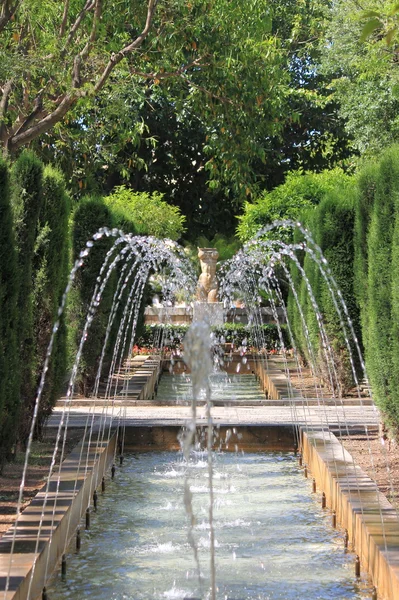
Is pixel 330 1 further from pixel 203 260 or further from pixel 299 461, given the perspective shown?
pixel 299 461

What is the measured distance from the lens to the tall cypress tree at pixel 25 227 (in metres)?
8.45

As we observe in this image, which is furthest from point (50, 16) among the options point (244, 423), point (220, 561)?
point (220, 561)

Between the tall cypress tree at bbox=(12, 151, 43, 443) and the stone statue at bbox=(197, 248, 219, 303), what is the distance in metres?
15.5

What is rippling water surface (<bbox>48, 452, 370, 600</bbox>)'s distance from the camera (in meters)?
5.04

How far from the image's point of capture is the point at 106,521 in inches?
264

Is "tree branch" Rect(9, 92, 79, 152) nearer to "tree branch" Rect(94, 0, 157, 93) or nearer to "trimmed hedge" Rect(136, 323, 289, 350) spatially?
"tree branch" Rect(94, 0, 157, 93)

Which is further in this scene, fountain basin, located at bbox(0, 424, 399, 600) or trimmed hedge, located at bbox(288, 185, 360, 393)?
trimmed hedge, located at bbox(288, 185, 360, 393)

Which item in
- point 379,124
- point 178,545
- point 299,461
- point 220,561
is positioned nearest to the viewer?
point 220,561

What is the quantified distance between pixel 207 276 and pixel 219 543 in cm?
1880

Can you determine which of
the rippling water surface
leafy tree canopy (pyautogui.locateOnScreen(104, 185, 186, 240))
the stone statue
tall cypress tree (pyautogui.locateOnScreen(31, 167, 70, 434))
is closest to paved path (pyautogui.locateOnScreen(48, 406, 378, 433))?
tall cypress tree (pyautogui.locateOnScreen(31, 167, 70, 434))

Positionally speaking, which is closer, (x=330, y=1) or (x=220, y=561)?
(x=220, y=561)

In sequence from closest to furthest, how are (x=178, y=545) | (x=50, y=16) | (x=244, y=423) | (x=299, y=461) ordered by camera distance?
(x=178, y=545)
(x=299, y=461)
(x=244, y=423)
(x=50, y=16)

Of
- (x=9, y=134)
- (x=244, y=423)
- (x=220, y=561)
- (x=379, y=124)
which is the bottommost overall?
(x=220, y=561)

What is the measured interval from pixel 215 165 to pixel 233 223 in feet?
54.6
